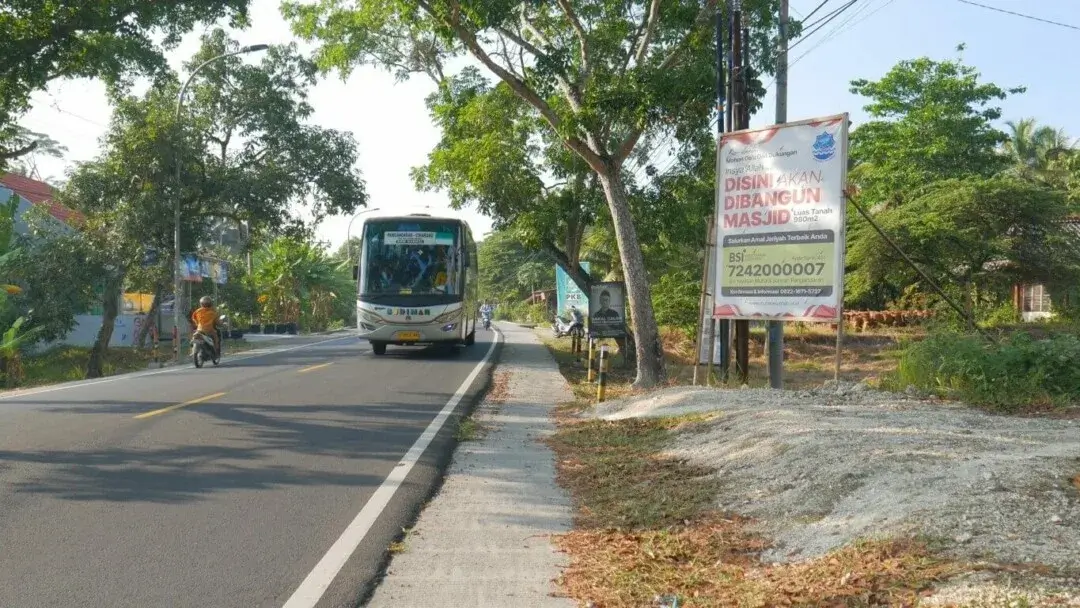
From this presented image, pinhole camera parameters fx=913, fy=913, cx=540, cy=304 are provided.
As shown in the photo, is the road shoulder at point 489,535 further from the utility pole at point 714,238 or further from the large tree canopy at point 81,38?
the large tree canopy at point 81,38

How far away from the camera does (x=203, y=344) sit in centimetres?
1997

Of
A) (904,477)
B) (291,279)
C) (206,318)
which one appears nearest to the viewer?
(904,477)

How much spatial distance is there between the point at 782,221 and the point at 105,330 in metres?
23.7

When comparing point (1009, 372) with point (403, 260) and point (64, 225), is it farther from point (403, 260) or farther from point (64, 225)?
point (64, 225)

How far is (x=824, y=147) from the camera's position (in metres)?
12.0

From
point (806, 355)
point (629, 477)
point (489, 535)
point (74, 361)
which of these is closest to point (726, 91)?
point (629, 477)

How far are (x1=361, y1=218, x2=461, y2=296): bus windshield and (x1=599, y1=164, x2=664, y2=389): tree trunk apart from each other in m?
8.08

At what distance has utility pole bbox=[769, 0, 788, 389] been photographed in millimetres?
15391

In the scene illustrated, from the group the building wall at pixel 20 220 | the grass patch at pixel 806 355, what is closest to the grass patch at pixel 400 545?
the grass patch at pixel 806 355

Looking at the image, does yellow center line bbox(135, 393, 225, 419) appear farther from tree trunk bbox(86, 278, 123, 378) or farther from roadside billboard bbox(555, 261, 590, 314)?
roadside billboard bbox(555, 261, 590, 314)

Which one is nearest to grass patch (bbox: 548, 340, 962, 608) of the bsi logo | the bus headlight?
the bsi logo

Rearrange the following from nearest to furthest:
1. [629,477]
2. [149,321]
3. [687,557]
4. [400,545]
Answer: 1. [687,557]
2. [400,545]
3. [629,477]
4. [149,321]

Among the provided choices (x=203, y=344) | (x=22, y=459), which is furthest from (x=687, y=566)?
(x=203, y=344)

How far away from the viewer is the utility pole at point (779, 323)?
606 inches
